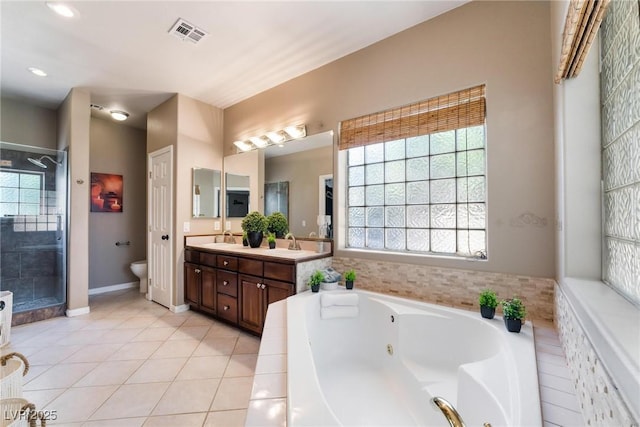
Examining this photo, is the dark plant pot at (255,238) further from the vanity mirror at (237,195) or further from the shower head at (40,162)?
the shower head at (40,162)

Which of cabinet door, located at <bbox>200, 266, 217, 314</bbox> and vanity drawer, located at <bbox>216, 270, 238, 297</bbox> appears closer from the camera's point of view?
vanity drawer, located at <bbox>216, 270, 238, 297</bbox>

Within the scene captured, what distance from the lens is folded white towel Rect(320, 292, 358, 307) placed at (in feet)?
6.85

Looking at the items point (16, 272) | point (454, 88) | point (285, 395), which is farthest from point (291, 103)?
point (16, 272)

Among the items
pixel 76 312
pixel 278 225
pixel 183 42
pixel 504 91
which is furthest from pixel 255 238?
pixel 504 91

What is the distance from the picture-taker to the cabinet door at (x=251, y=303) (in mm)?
2439

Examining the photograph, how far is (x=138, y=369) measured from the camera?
6.57ft

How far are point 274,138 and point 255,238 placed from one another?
1190 millimetres

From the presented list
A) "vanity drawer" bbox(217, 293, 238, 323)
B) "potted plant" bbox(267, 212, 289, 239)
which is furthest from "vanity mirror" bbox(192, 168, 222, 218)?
"vanity drawer" bbox(217, 293, 238, 323)

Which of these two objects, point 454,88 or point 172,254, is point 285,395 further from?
point 172,254

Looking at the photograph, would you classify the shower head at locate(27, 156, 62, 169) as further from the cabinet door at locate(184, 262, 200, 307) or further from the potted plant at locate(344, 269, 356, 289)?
the potted plant at locate(344, 269, 356, 289)

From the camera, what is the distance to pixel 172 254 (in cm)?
329

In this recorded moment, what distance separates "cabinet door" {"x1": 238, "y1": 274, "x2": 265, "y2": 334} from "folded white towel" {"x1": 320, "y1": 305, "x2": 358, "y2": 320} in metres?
0.66

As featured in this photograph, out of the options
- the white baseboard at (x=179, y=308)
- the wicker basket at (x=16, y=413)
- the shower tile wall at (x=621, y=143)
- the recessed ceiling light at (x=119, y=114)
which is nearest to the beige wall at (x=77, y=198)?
the recessed ceiling light at (x=119, y=114)

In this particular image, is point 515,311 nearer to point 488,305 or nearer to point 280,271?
point 488,305
